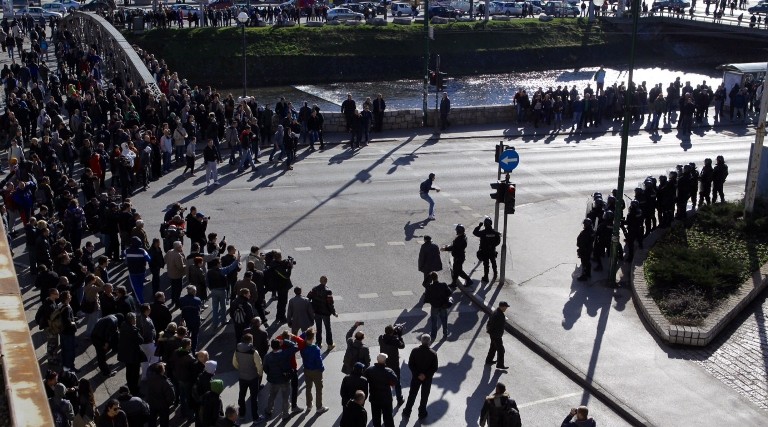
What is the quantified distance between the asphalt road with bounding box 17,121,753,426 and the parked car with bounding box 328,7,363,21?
32.7m

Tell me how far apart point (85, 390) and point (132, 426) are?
69 cm

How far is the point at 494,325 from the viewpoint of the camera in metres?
14.3

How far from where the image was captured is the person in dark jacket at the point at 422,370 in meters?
12.9

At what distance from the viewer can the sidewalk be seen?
13.6 m

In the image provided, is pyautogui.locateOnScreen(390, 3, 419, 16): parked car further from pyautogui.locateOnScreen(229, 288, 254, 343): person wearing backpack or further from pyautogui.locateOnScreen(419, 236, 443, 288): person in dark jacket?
pyautogui.locateOnScreen(229, 288, 254, 343): person wearing backpack

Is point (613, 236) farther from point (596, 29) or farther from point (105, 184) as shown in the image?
point (596, 29)

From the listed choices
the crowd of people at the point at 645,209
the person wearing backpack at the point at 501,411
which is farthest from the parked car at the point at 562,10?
the person wearing backpack at the point at 501,411

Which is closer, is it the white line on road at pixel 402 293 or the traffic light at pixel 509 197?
the white line on road at pixel 402 293

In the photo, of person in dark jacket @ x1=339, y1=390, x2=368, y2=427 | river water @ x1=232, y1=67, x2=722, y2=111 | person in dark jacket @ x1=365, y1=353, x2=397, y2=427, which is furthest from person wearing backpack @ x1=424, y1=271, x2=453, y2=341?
river water @ x1=232, y1=67, x2=722, y2=111

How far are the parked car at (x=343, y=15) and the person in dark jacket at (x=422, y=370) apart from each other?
51.7 metres

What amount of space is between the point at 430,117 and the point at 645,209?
509 inches

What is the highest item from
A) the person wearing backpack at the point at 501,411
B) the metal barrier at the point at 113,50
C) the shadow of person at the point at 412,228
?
the metal barrier at the point at 113,50

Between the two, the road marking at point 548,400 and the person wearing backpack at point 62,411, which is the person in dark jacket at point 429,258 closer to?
the road marking at point 548,400

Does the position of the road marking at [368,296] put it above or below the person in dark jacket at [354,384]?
below
